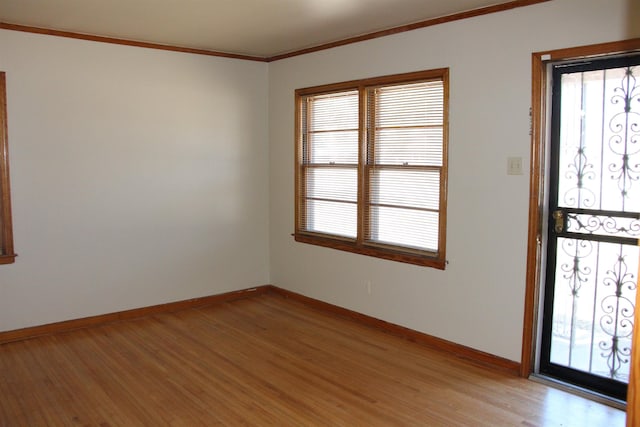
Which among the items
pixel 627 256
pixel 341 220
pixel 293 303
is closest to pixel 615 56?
pixel 627 256

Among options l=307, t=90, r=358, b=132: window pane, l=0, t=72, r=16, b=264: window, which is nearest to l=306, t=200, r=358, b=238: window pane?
l=307, t=90, r=358, b=132: window pane

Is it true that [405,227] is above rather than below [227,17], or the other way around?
below

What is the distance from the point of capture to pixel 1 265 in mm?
4211

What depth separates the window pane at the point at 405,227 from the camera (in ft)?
13.9

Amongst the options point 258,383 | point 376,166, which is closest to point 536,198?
point 376,166

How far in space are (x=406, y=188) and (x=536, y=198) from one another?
1169mm

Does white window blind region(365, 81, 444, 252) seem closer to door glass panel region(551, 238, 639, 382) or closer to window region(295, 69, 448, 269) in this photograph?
window region(295, 69, 448, 269)

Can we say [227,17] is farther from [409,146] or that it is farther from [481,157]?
[481,157]

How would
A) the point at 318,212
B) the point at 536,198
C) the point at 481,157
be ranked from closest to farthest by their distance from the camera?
the point at 536,198, the point at 481,157, the point at 318,212

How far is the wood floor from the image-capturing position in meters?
3.06

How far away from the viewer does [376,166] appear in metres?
4.66

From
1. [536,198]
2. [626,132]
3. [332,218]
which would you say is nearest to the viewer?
[626,132]

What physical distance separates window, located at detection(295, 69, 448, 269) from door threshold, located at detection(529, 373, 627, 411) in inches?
40.7

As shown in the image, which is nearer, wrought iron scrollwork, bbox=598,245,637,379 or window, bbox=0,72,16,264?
wrought iron scrollwork, bbox=598,245,637,379
